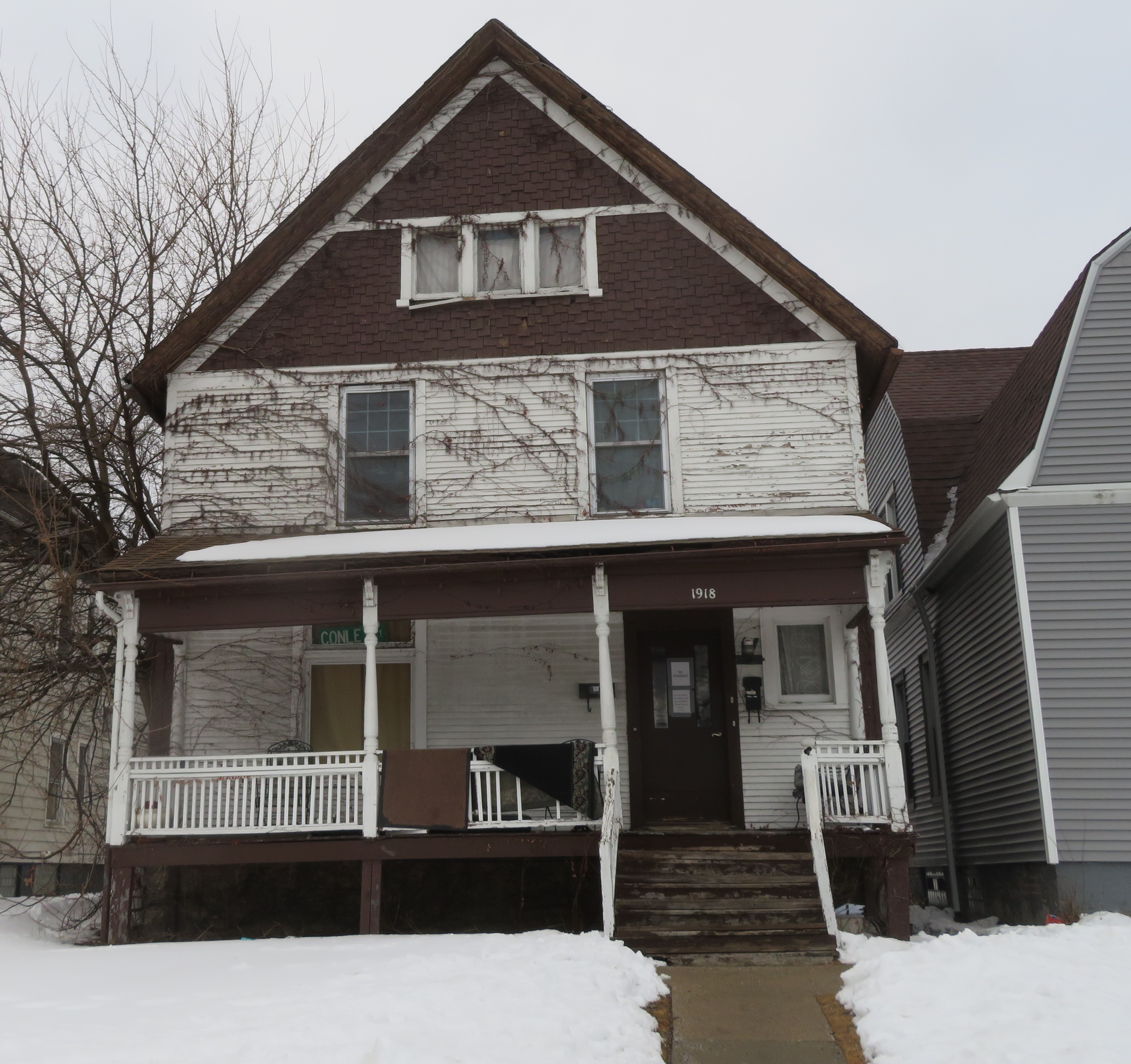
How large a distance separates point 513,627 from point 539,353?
3.18 m

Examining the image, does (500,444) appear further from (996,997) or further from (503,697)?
(996,997)

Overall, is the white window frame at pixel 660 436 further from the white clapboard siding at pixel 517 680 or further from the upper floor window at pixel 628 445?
the white clapboard siding at pixel 517 680

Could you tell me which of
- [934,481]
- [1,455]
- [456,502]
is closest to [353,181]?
[456,502]

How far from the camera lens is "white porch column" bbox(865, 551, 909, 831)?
1070 cm

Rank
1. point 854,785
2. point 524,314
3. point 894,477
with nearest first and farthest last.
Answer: point 854,785 < point 524,314 < point 894,477

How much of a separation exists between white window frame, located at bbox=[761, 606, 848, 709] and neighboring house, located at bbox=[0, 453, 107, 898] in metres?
7.50

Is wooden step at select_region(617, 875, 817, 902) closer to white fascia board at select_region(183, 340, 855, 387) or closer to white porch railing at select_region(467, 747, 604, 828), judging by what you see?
white porch railing at select_region(467, 747, 604, 828)

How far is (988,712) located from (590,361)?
20.0ft

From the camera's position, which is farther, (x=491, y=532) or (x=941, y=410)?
(x=941, y=410)

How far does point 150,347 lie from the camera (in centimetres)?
1648

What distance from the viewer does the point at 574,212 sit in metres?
14.1

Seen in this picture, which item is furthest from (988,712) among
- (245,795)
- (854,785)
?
(245,795)

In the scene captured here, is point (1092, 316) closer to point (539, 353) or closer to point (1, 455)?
point (539, 353)

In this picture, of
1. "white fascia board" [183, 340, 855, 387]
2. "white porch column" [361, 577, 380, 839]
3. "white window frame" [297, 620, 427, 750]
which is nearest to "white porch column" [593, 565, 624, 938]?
"white porch column" [361, 577, 380, 839]
